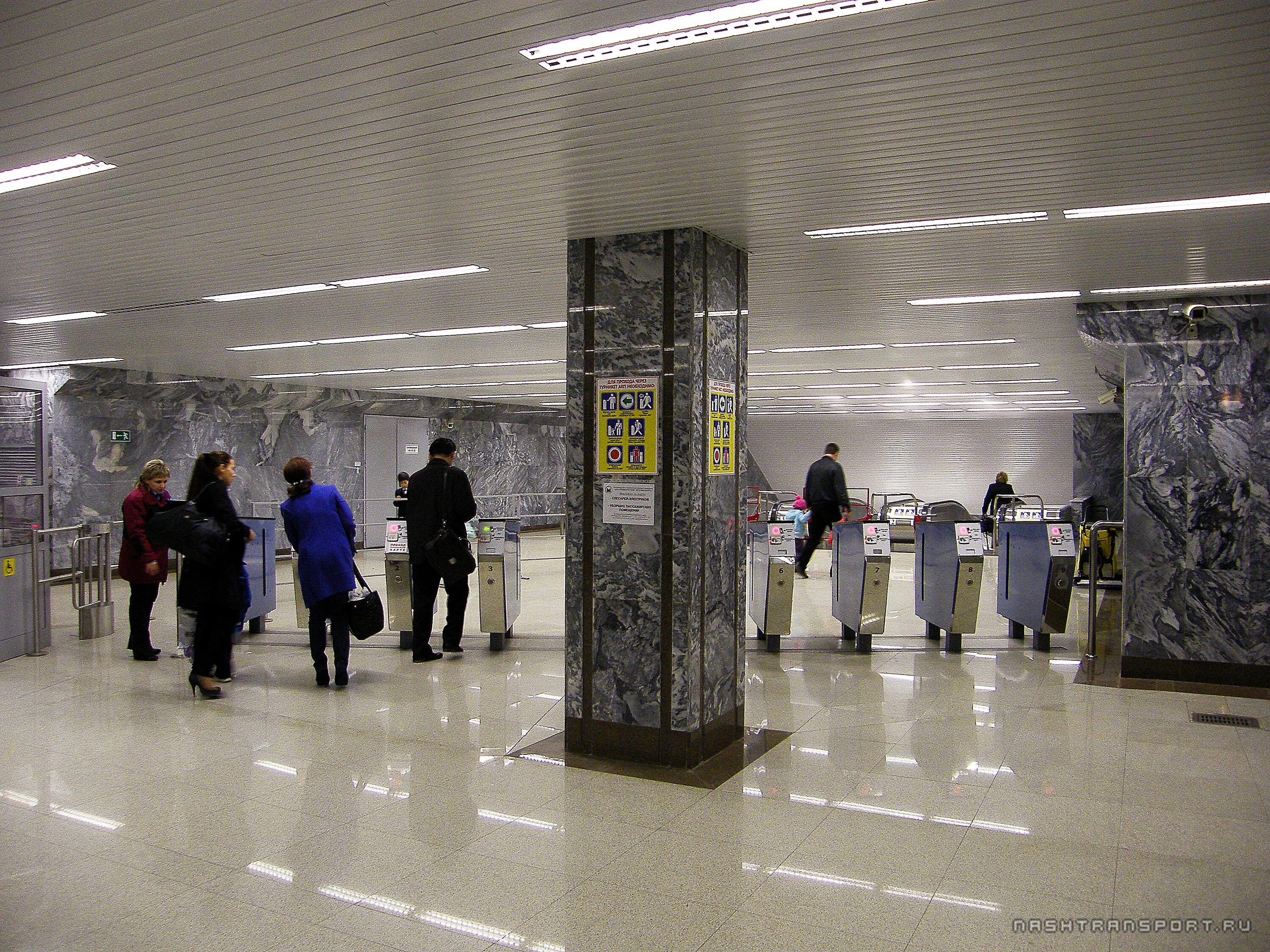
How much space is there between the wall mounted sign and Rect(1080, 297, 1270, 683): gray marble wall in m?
3.78

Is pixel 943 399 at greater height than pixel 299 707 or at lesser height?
greater

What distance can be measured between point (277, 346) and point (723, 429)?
24.9ft

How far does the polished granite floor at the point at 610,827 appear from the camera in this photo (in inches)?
130

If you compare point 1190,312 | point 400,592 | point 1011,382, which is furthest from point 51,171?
point 1011,382

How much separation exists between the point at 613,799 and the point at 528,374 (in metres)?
10.5

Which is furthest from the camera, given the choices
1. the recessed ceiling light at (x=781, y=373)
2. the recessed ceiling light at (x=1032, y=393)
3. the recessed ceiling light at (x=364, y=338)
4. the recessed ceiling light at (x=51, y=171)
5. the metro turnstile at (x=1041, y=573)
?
the recessed ceiling light at (x=1032, y=393)

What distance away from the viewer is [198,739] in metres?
5.67

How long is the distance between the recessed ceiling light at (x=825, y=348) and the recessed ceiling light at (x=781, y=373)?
2.26 meters

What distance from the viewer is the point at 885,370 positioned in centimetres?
1323

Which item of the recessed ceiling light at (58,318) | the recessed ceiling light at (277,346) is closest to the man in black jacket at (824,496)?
the recessed ceiling light at (277,346)

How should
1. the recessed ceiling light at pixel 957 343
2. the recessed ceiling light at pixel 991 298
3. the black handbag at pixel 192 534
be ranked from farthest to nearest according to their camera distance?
the recessed ceiling light at pixel 957 343
the recessed ceiling light at pixel 991 298
the black handbag at pixel 192 534

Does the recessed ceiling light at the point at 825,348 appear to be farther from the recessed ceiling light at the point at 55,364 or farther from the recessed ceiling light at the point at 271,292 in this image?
the recessed ceiling light at the point at 55,364

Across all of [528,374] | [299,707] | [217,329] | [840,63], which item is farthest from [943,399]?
[840,63]

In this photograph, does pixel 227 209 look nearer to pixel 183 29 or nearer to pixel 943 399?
pixel 183 29
